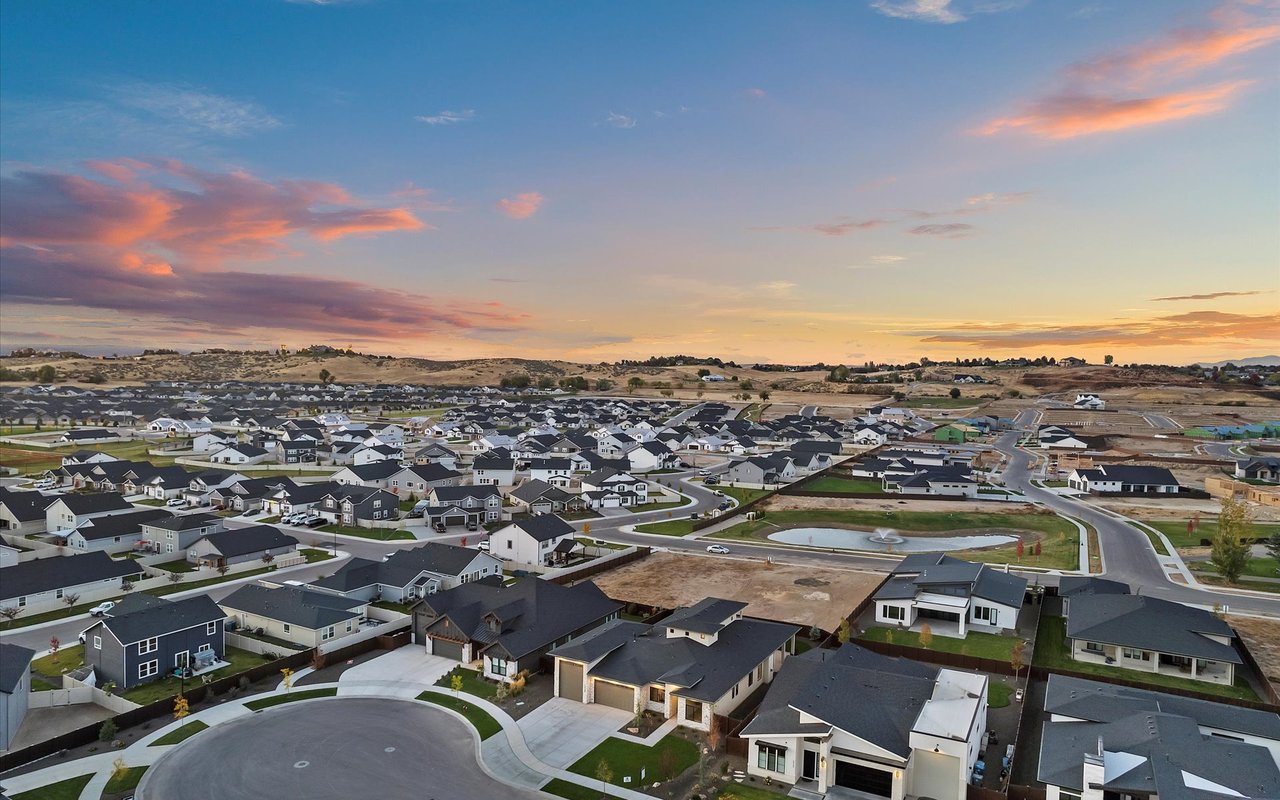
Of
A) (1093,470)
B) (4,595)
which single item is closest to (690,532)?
(4,595)

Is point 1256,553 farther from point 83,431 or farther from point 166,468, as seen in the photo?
point 83,431

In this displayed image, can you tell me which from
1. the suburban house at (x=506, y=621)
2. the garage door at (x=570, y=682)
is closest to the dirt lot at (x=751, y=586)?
the suburban house at (x=506, y=621)

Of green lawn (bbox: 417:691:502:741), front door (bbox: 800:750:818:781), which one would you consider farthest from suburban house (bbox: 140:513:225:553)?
front door (bbox: 800:750:818:781)

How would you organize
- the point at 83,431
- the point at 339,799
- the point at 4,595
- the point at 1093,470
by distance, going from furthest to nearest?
the point at 83,431, the point at 1093,470, the point at 4,595, the point at 339,799

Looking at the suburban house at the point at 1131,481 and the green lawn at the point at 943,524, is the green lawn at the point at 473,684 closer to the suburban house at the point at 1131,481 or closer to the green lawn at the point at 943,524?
the green lawn at the point at 943,524

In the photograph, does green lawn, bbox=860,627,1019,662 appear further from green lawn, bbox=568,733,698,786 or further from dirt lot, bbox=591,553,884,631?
green lawn, bbox=568,733,698,786
